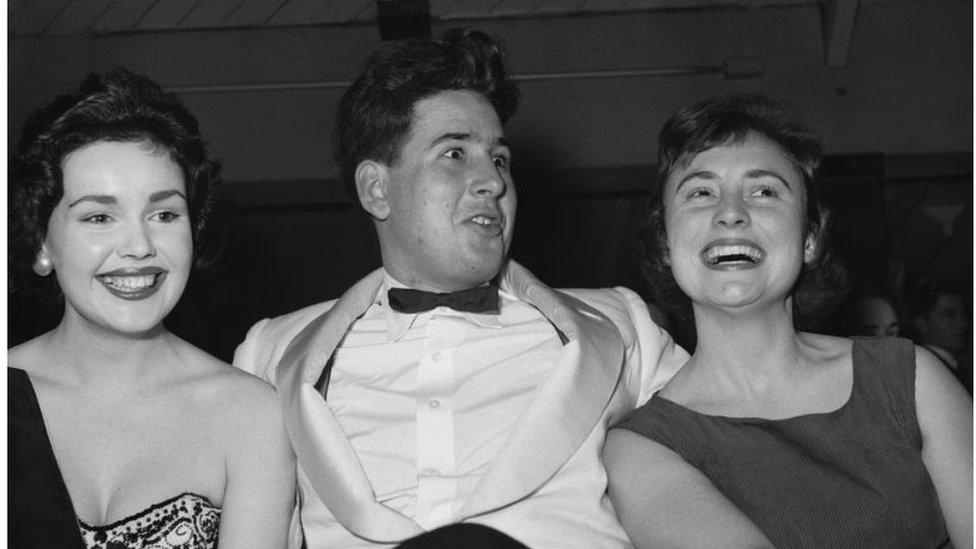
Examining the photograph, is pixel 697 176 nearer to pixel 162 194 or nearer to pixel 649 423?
pixel 649 423

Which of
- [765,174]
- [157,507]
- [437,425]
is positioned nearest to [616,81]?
[765,174]

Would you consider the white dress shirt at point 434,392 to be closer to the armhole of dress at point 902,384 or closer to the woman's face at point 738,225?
the woman's face at point 738,225

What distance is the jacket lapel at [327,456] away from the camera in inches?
77.7

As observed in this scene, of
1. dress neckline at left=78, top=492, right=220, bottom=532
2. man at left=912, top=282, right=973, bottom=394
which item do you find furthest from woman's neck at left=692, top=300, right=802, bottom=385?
man at left=912, top=282, right=973, bottom=394

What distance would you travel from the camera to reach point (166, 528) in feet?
6.30

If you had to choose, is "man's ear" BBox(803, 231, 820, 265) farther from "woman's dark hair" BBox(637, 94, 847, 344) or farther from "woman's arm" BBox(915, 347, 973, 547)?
"woman's arm" BBox(915, 347, 973, 547)

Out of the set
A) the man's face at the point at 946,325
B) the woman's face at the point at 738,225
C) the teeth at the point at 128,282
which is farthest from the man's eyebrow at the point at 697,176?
the man's face at the point at 946,325

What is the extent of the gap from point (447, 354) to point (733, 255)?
511 millimetres

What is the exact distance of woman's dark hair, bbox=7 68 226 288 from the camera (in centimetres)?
200

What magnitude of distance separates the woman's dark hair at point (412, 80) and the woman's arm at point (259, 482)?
57 centimetres

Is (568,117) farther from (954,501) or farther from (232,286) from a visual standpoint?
(954,501)

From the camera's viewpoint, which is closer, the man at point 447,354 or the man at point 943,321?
the man at point 447,354

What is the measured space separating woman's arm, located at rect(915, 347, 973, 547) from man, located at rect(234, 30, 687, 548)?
46 cm

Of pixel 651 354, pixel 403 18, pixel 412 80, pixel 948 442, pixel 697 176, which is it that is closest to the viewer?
pixel 948 442
